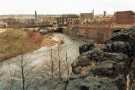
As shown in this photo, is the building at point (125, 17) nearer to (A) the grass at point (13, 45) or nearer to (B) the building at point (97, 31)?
(B) the building at point (97, 31)

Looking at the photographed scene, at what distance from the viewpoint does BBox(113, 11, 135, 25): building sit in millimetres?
59431

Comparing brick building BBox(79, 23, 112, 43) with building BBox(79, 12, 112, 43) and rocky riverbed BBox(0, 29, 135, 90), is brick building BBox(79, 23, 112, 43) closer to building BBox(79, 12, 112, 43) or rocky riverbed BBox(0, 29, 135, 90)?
building BBox(79, 12, 112, 43)

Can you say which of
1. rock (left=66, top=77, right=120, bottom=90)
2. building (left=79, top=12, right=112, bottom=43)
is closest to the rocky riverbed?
rock (left=66, top=77, right=120, bottom=90)

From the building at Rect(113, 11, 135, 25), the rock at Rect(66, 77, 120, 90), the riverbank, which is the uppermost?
the building at Rect(113, 11, 135, 25)

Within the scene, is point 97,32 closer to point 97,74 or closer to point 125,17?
point 125,17

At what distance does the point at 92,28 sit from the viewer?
63.4m

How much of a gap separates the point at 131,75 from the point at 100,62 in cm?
239

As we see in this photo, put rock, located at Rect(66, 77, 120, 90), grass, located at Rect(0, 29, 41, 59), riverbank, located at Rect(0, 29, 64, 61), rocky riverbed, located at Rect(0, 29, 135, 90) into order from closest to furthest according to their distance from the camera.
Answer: rock, located at Rect(66, 77, 120, 90)
rocky riverbed, located at Rect(0, 29, 135, 90)
riverbank, located at Rect(0, 29, 64, 61)
grass, located at Rect(0, 29, 41, 59)

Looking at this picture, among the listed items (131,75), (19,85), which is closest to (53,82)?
(19,85)

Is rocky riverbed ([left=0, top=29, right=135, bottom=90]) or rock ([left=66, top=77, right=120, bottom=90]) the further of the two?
rocky riverbed ([left=0, top=29, right=135, bottom=90])

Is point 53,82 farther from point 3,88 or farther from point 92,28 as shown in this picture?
point 92,28

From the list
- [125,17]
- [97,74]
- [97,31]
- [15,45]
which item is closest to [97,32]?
[97,31]

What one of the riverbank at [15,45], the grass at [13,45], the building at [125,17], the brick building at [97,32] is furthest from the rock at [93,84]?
the building at [125,17]

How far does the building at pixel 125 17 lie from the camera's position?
5943 centimetres
